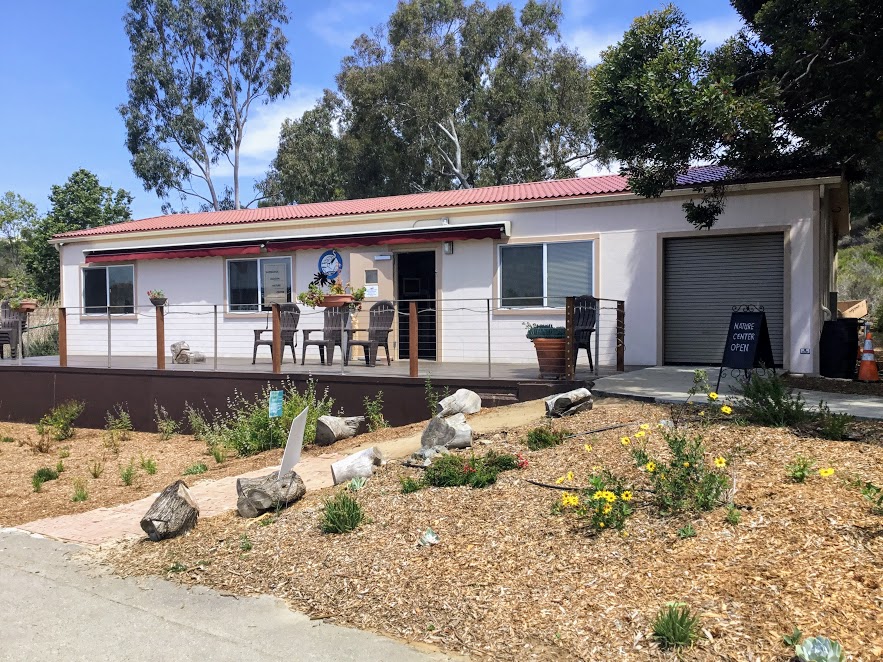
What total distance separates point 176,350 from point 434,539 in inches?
419

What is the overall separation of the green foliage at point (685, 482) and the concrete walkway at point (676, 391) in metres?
2.18

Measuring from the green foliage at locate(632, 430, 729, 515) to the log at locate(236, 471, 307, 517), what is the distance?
2816mm

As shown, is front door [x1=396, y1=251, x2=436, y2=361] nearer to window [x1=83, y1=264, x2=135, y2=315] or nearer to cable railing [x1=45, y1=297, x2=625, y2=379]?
cable railing [x1=45, y1=297, x2=625, y2=379]

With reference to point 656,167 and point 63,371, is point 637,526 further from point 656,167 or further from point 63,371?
point 63,371

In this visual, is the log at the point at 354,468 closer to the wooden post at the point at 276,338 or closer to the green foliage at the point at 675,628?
the green foliage at the point at 675,628

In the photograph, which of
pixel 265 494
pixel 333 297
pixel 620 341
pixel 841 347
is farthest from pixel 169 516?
pixel 841 347

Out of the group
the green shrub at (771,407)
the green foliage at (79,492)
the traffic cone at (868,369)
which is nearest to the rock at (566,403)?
the green shrub at (771,407)

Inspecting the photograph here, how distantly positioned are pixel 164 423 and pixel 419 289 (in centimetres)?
518

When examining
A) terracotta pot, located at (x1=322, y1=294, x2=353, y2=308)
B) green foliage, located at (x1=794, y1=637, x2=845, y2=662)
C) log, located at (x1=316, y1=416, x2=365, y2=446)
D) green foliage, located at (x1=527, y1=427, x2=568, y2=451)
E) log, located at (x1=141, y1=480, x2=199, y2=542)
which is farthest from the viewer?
terracotta pot, located at (x1=322, y1=294, x2=353, y2=308)

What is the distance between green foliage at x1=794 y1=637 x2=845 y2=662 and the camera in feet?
9.68

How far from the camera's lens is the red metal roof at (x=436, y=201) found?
41.3 ft

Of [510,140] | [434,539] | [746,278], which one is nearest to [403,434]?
[434,539]

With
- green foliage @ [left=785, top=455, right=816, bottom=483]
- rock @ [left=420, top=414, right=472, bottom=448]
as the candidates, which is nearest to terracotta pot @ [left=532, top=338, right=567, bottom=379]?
rock @ [left=420, top=414, right=472, bottom=448]

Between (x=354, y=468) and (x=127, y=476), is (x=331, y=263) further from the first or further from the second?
(x=354, y=468)
